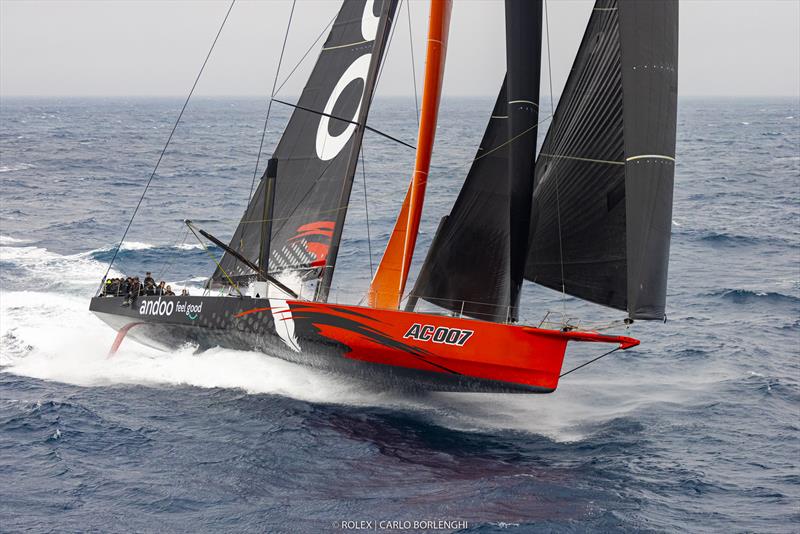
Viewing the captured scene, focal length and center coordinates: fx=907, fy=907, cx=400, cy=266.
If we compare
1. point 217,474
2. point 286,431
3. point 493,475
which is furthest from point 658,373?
point 217,474

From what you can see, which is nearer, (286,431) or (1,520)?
(1,520)

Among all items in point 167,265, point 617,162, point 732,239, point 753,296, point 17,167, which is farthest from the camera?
point 17,167

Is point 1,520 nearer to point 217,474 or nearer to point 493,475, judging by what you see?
point 217,474

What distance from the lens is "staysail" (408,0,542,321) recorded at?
15484 mm

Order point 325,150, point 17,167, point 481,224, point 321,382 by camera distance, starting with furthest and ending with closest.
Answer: point 17,167 → point 325,150 → point 321,382 → point 481,224

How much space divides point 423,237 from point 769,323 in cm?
1489

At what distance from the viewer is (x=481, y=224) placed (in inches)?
656

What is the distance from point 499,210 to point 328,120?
5.26 meters

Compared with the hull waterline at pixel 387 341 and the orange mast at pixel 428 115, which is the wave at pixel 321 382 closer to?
the hull waterline at pixel 387 341

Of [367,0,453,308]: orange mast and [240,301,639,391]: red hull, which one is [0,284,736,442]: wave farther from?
[367,0,453,308]: orange mast

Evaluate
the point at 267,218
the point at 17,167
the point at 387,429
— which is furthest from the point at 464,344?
the point at 17,167

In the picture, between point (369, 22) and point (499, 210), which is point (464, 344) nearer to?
point (499, 210)

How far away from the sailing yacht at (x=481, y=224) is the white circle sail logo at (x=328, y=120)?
3 cm

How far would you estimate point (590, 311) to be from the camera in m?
25.0
